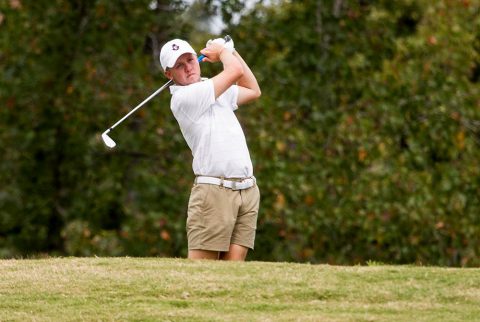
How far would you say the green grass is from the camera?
20.8 feet

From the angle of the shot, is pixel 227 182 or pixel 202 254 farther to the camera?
pixel 202 254

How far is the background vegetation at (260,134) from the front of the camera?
13.9 metres

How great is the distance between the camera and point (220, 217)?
743cm

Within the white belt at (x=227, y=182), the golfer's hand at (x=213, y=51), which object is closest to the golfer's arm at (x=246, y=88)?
the golfer's hand at (x=213, y=51)

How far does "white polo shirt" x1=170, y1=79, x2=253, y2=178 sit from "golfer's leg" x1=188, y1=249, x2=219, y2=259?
0.53 meters

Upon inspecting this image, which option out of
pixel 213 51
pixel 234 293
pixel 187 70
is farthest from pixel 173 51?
pixel 234 293

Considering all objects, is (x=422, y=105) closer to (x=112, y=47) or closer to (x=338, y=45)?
(x=338, y=45)

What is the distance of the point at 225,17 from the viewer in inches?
572

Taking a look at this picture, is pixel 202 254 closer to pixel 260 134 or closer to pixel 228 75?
pixel 228 75

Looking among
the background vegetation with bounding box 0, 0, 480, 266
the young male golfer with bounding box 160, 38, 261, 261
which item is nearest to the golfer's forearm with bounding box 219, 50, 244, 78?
the young male golfer with bounding box 160, 38, 261, 261

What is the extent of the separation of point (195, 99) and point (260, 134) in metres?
6.90

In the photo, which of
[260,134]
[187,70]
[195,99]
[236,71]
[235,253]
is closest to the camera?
[195,99]

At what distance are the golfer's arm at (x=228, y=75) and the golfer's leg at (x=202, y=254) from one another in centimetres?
102

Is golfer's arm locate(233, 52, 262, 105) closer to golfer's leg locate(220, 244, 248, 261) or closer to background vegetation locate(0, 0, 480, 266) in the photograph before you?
golfer's leg locate(220, 244, 248, 261)
